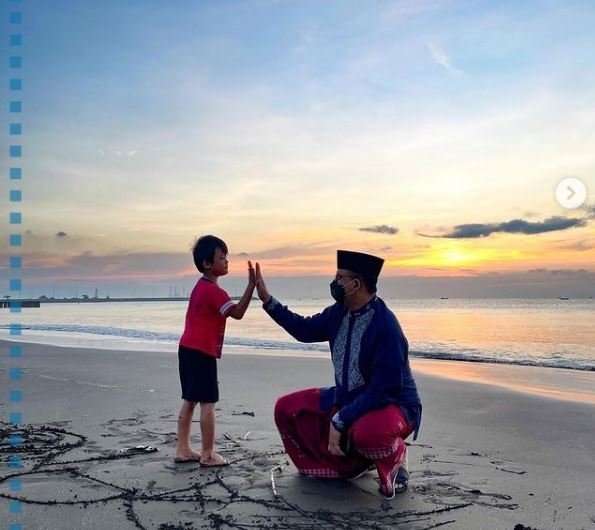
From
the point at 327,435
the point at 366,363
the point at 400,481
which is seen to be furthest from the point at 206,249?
the point at 400,481

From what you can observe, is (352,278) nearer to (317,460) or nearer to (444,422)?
(317,460)

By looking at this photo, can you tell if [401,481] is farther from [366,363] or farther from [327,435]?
[366,363]

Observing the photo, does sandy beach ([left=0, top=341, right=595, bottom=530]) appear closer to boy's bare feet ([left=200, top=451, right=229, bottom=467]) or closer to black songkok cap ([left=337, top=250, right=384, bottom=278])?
boy's bare feet ([left=200, top=451, right=229, bottom=467])

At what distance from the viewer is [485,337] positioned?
2312 cm

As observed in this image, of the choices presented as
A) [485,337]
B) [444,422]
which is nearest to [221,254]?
[444,422]

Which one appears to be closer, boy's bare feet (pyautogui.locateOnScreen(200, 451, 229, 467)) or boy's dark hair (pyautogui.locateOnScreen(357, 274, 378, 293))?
boy's dark hair (pyautogui.locateOnScreen(357, 274, 378, 293))

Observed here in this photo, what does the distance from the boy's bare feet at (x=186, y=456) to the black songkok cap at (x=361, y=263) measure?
181cm

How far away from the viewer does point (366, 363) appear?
4086mm

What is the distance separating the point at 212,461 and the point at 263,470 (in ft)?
1.25

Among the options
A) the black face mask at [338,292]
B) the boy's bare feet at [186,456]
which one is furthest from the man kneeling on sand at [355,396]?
the boy's bare feet at [186,456]

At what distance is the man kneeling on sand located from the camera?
3951 mm

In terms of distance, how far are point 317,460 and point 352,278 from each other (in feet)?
4.33

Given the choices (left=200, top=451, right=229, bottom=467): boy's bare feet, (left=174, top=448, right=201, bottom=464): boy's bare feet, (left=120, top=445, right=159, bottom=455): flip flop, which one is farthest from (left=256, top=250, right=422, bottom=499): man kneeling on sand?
(left=120, top=445, right=159, bottom=455): flip flop

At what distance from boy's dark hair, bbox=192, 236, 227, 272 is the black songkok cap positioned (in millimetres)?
978
